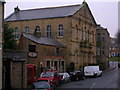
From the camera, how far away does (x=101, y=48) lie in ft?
256

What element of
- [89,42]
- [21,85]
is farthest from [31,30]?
[21,85]

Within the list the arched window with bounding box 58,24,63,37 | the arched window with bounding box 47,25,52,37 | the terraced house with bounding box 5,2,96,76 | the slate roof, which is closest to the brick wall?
the slate roof

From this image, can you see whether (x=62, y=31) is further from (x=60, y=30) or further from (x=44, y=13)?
(x=44, y=13)

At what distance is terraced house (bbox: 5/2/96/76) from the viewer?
49.1 m

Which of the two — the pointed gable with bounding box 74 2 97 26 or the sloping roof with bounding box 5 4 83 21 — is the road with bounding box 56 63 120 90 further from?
the pointed gable with bounding box 74 2 97 26

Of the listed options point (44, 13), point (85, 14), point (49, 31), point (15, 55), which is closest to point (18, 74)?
point (15, 55)

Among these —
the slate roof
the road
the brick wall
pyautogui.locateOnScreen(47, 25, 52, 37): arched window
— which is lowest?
the road

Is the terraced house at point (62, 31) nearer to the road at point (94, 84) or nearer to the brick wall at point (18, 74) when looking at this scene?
the road at point (94, 84)

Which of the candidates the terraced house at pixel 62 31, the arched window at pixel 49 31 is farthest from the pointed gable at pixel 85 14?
the arched window at pixel 49 31

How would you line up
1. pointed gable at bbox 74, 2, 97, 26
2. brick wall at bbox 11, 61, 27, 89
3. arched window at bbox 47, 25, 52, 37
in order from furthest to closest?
pointed gable at bbox 74, 2, 97, 26, arched window at bbox 47, 25, 52, 37, brick wall at bbox 11, 61, 27, 89

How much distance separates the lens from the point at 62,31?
55969 millimetres

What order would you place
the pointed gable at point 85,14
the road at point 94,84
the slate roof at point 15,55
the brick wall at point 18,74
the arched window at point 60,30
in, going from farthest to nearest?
the pointed gable at point 85,14 < the arched window at point 60,30 < the road at point 94,84 < the brick wall at point 18,74 < the slate roof at point 15,55

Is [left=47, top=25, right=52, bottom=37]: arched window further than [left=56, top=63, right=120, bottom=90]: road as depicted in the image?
Yes

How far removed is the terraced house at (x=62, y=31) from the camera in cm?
4910
